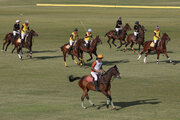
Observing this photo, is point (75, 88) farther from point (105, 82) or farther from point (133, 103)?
point (105, 82)

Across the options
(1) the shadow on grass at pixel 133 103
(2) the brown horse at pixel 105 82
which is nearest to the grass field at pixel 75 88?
(1) the shadow on grass at pixel 133 103

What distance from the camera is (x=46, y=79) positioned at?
3130cm

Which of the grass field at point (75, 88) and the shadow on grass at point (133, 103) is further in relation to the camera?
the shadow on grass at point (133, 103)

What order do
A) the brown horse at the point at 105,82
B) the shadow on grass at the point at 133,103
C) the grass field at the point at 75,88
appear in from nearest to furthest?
the brown horse at the point at 105,82, the grass field at the point at 75,88, the shadow on grass at the point at 133,103

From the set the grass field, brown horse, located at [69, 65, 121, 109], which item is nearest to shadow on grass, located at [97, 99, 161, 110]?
the grass field

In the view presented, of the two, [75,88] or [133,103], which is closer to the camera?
[133,103]

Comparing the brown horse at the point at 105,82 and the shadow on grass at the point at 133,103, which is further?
the shadow on grass at the point at 133,103

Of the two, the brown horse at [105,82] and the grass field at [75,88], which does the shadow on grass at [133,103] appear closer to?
the grass field at [75,88]

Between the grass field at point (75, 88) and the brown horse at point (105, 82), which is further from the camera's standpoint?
the grass field at point (75, 88)

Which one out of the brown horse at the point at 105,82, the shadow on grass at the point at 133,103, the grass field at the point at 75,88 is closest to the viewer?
the brown horse at the point at 105,82

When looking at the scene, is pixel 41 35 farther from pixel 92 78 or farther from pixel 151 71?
pixel 92 78

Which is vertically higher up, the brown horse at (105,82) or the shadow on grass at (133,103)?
the brown horse at (105,82)

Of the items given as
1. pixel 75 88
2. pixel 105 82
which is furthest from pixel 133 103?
pixel 75 88

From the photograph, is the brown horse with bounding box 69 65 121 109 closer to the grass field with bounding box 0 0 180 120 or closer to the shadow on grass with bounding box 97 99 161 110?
the grass field with bounding box 0 0 180 120
